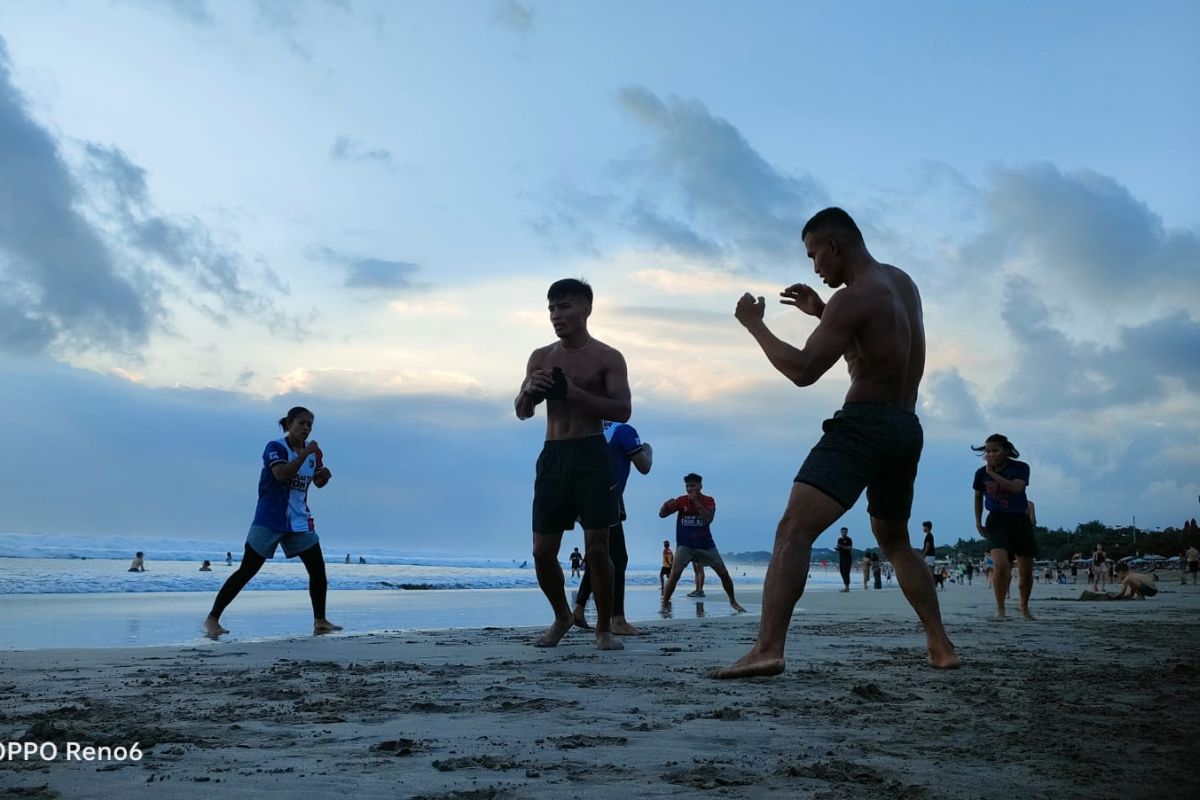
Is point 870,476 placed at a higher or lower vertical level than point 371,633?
higher

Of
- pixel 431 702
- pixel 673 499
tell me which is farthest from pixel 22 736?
pixel 673 499

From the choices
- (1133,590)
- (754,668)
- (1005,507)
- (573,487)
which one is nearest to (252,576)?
(573,487)

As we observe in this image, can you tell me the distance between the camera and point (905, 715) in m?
2.84

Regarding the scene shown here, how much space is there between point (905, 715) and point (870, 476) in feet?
4.22

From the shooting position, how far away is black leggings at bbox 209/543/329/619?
721cm

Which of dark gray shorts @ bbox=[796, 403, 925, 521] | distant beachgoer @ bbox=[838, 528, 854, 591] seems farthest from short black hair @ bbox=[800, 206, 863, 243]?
distant beachgoer @ bbox=[838, 528, 854, 591]

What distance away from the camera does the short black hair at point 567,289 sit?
573cm

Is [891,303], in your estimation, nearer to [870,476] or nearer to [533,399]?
[870,476]

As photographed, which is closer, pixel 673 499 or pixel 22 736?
pixel 22 736

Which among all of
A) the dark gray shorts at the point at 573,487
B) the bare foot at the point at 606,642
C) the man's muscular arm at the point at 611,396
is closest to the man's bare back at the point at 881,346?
the man's muscular arm at the point at 611,396

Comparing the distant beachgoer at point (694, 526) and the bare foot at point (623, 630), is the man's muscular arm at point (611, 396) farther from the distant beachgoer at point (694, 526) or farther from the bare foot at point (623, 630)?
the distant beachgoer at point (694, 526)

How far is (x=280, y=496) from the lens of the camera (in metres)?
7.37

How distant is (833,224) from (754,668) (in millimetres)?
2064

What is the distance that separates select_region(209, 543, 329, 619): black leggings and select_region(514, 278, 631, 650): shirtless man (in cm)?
257
